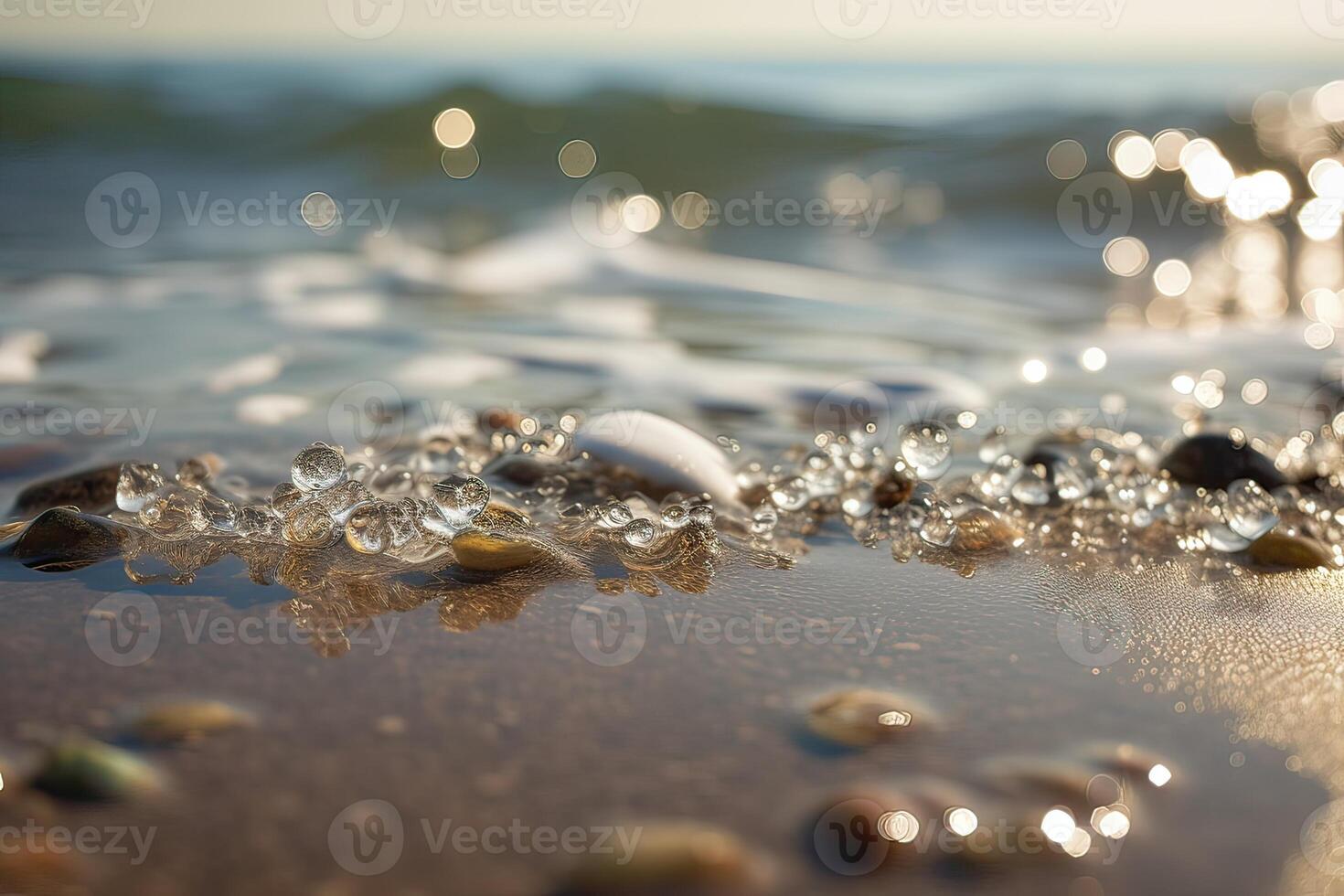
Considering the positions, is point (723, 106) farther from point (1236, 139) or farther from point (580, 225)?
point (1236, 139)

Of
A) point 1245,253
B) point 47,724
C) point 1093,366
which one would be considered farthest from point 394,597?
point 1245,253

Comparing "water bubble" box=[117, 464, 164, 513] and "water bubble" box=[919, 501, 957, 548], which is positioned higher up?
"water bubble" box=[919, 501, 957, 548]

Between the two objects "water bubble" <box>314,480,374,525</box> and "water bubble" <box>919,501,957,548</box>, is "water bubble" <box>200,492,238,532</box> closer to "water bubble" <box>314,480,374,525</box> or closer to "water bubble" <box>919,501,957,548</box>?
"water bubble" <box>314,480,374,525</box>
